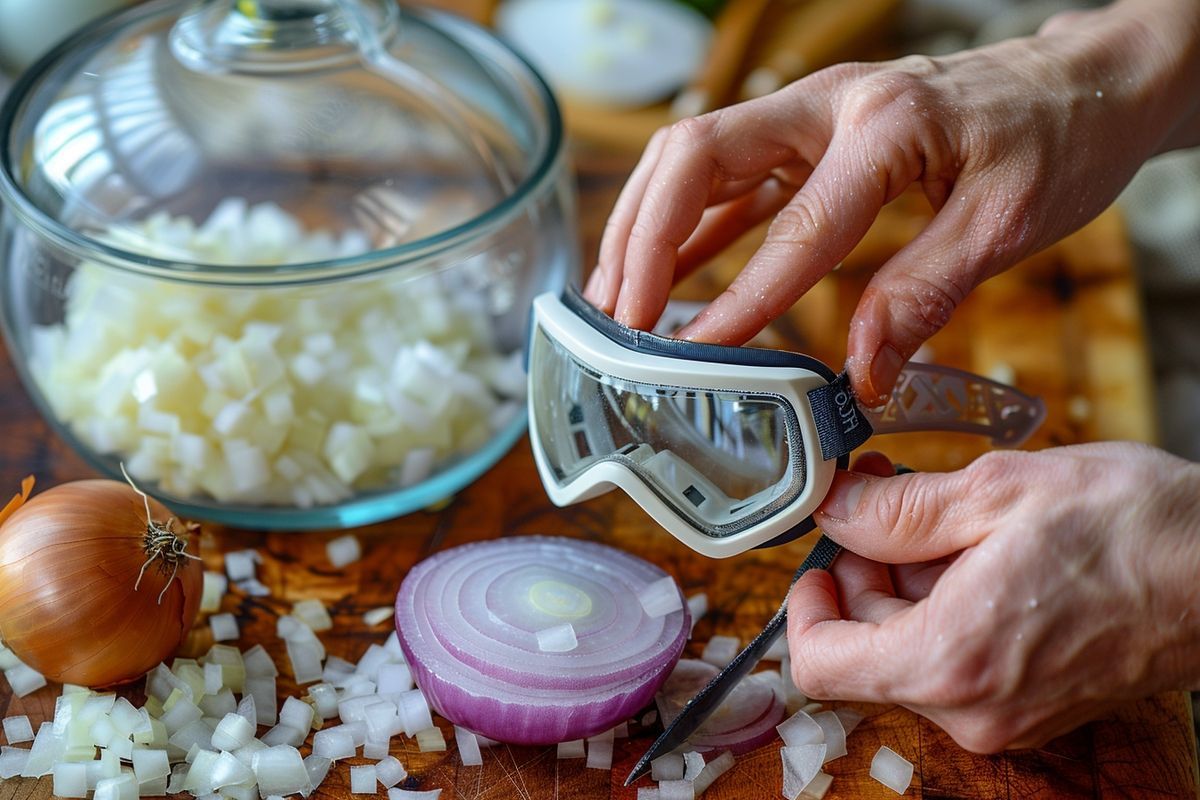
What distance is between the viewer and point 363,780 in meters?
1.30

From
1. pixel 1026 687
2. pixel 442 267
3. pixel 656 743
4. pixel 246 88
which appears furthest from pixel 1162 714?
pixel 246 88

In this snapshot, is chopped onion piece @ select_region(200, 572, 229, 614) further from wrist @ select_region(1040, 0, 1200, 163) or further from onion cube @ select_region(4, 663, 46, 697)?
wrist @ select_region(1040, 0, 1200, 163)

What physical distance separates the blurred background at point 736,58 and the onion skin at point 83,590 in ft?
3.40

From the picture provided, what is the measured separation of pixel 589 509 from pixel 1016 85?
777 mm

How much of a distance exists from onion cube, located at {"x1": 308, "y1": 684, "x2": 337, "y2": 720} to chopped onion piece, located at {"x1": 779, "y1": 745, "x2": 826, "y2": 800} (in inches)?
20.1

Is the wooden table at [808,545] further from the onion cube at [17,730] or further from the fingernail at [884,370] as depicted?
the fingernail at [884,370]

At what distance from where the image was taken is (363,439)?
156cm

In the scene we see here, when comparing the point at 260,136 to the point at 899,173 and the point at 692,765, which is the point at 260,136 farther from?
the point at 692,765

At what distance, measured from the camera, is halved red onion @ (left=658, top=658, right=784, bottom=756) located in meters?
1.34

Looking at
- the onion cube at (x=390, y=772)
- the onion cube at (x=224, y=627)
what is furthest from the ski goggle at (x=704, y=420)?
the onion cube at (x=224, y=627)

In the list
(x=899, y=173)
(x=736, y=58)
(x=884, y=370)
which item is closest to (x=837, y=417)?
(x=884, y=370)

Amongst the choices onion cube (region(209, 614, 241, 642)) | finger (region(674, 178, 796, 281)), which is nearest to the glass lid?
finger (region(674, 178, 796, 281))

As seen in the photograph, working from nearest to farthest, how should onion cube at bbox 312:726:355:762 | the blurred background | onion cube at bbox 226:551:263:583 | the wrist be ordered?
1. onion cube at bbox 312:726:355:762
2. the wrist
3. onion cube at bbox 226:551:263:583
4. the blurred background

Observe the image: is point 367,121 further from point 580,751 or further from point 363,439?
point 580,751
